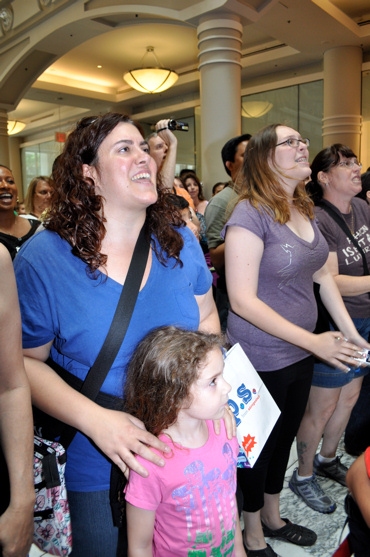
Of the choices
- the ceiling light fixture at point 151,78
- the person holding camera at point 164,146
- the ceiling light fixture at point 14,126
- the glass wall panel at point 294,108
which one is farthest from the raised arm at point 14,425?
the ceiling light fixture at point 14,126

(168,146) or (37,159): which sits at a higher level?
(37,159)

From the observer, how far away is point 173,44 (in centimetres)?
854

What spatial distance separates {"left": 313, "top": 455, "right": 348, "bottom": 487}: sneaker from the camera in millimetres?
2278

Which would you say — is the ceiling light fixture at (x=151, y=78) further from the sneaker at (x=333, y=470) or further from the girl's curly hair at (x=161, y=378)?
the girl's curly hair at (x=161, y=378)

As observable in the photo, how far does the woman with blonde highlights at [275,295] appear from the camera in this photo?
1.55 meters

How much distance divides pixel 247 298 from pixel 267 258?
0.16 metres

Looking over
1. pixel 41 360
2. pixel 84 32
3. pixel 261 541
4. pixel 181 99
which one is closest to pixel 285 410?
pixel 261 541

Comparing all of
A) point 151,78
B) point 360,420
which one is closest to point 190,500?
point 360,420

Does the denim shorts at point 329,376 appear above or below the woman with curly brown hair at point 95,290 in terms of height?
below

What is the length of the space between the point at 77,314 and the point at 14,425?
28 centimetres

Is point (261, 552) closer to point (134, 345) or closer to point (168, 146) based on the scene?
point (134, 345)

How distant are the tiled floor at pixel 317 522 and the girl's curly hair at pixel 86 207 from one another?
1.35 metres

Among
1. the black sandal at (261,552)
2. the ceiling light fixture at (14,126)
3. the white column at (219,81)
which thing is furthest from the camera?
the ceiling light fixture at (14,126)

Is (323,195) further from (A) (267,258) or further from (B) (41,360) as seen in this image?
(B) (41,360)
